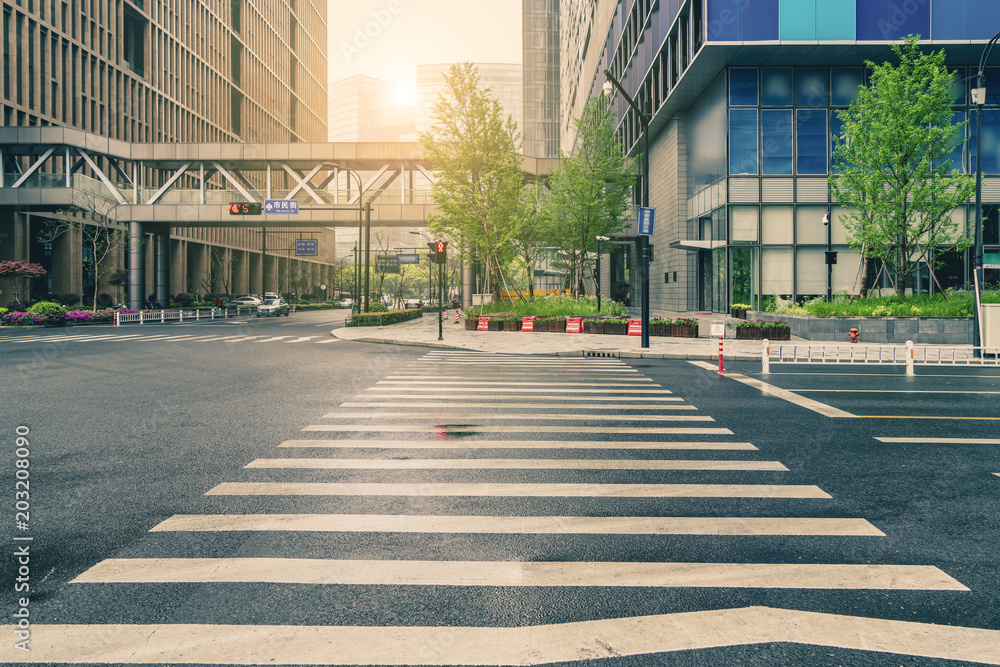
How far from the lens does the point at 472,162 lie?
33969 millimetres

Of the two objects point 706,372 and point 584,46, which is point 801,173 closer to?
point 706,372

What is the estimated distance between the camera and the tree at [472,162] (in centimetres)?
3378

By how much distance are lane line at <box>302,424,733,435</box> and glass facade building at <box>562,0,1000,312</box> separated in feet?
75.3

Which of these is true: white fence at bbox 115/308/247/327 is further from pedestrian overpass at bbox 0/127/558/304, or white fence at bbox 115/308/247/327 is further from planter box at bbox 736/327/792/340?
planter box at bbox 736/327/792/340

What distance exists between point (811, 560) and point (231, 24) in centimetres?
10108

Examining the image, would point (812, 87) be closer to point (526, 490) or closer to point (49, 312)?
point (526, 490)

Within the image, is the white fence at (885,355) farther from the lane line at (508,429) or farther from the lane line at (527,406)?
the lane line at (508,429)

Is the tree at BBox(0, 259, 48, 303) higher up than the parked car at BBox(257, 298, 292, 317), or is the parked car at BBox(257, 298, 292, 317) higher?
the tree at BBox(0, 259, 48, 303)

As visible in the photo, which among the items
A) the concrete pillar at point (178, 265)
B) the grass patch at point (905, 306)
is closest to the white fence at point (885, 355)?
the grass patch at point (905, 306)

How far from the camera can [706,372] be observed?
601 inches

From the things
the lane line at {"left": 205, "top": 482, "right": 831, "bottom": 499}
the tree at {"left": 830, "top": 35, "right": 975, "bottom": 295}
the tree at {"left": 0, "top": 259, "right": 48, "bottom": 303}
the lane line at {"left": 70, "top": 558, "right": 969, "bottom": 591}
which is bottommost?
the lane line at {"left": 70, "top": 558, "right": 969, "bottom": 591}

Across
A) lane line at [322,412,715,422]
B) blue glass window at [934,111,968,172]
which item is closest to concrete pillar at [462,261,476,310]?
blue glass window at [934,111,968,172]

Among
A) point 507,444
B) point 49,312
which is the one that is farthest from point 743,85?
point 49,312

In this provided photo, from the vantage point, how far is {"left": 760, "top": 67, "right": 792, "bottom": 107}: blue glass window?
2947cm
